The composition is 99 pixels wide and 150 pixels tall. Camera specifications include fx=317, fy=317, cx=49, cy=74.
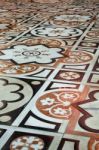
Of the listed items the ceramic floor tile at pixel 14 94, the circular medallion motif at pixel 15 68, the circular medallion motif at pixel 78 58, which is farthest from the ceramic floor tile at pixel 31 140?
the circular medallion motif at pixel 78 58

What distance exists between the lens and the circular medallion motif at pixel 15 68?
1844mm

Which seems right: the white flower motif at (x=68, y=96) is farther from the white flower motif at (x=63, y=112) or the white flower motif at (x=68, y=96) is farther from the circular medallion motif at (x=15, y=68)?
the circular medallion motif at (x=15, y=68)

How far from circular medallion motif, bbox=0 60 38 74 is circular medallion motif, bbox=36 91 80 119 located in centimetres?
38

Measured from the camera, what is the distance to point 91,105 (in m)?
1.41

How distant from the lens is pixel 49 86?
1625 mm

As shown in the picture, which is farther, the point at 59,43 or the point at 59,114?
the point at 59,43

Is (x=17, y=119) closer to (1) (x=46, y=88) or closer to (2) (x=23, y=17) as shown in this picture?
(1) (x=46, y=88)

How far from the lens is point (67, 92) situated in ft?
5.07

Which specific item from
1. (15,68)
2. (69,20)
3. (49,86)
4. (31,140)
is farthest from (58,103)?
(69,20)

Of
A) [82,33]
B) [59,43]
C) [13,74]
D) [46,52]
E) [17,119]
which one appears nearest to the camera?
[17,119]

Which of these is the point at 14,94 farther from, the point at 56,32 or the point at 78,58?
the point at 56,32

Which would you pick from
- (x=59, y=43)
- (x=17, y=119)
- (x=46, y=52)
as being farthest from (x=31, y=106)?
(x=59, y=43)

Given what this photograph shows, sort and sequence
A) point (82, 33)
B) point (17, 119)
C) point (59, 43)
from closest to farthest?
point (17, 119), point (59, 43), point (82, 33)

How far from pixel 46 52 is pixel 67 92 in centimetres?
74
